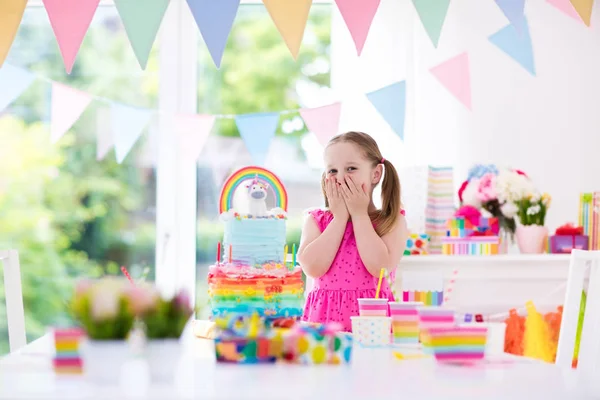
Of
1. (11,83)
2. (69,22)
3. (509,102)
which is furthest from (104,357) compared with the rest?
(509,102)

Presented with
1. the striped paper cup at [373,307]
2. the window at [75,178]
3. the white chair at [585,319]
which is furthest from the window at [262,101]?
the striped paper cup at [373,307]

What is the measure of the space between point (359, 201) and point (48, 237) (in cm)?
182

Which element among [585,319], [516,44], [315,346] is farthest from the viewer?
[516,44]

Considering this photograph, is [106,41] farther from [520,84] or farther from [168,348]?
[168,348]

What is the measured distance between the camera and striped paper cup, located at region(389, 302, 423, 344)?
4.42ft

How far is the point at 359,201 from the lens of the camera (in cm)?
212

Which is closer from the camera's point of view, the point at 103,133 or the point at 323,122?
the point at 323,122

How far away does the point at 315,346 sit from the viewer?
3.74 ft

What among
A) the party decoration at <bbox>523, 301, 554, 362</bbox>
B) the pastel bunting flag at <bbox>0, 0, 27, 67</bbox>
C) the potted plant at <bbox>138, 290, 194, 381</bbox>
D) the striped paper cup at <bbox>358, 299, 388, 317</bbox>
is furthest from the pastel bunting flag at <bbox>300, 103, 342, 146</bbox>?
the potted plant at <bbox>138, 290, 194, 381</bbox>

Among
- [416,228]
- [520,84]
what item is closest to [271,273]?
[416,228]

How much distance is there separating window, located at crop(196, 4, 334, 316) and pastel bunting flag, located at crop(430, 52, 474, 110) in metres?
0.59

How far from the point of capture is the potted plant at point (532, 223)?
276 cm

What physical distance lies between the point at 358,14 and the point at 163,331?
4.78 feet

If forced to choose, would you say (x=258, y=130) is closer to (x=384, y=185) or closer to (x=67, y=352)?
(x=384, y=185)
